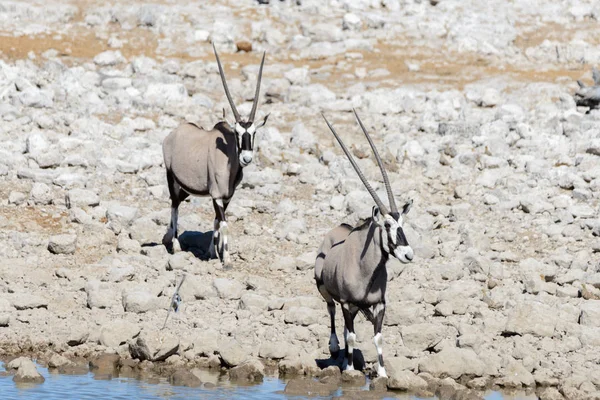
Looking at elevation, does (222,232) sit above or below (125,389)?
above

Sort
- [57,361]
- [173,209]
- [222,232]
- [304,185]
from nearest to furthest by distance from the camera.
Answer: [57,361], [222,232], [173,209], [304,185]

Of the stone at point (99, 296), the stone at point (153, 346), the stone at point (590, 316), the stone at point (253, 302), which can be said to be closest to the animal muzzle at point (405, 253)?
the stone at point (153, 346)

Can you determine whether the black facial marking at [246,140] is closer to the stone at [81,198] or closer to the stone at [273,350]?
the stone at [81,198]

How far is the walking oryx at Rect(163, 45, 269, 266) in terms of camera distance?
49.4 feet

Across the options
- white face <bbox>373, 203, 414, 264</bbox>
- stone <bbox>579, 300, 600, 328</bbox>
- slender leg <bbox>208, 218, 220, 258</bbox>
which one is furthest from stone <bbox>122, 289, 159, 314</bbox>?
stone <bbox>579, 300, 600, 328</bbox>

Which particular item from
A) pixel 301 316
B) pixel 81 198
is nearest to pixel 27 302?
pixel 301 316

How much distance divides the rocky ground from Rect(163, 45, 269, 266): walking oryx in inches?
18.5

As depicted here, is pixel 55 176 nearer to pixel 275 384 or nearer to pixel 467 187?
pixel 467 187

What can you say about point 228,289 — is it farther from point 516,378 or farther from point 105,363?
point 516,378

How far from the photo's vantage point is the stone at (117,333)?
11695mm

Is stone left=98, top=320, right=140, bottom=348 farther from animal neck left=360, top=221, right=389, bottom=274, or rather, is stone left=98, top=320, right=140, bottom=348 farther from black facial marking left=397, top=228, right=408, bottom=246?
black facial marking left=397, top=228, right=408, bottom=246

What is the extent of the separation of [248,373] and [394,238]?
2.13 m

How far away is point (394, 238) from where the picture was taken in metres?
10.3

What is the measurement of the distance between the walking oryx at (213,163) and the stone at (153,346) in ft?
11.9
